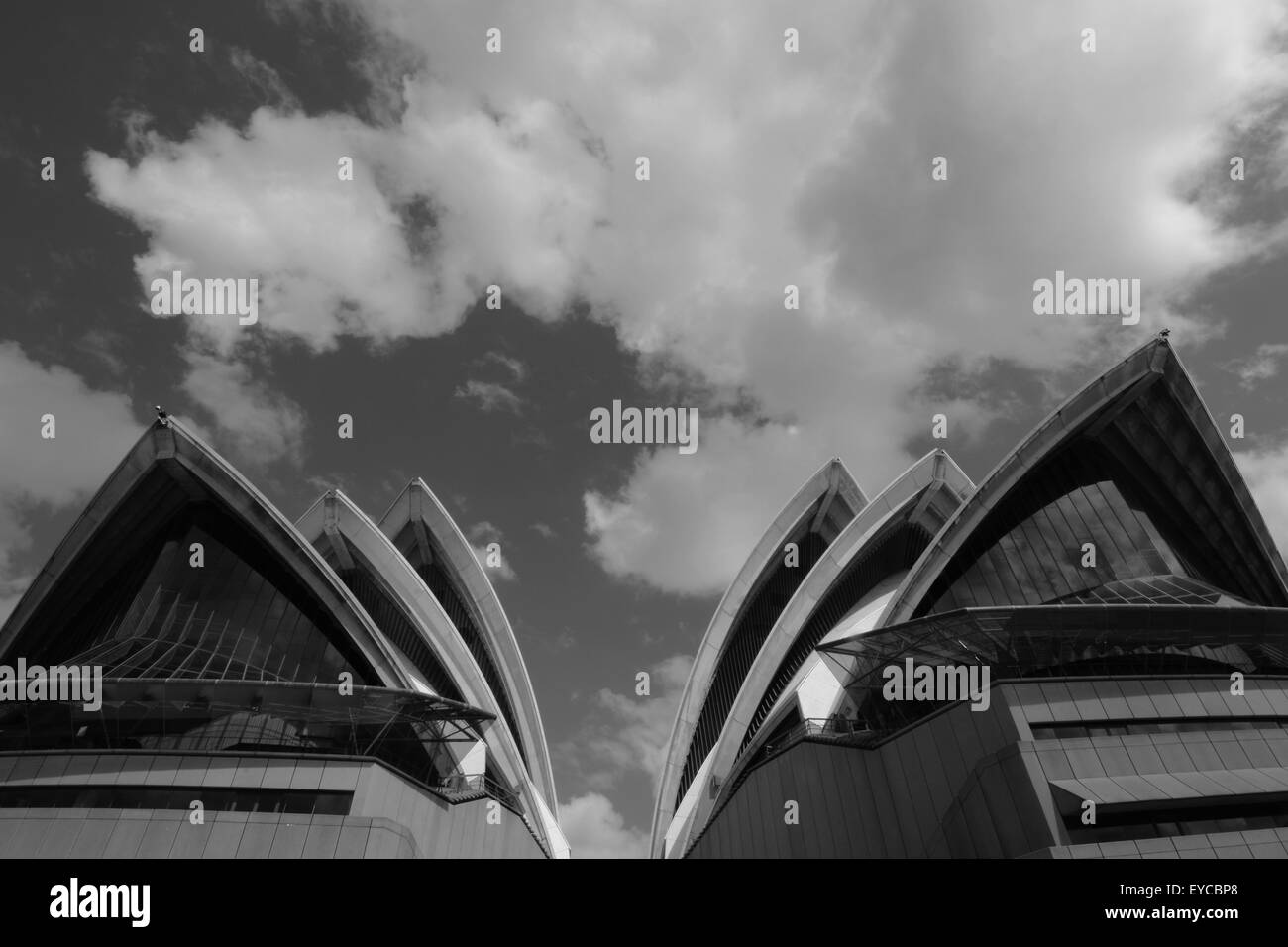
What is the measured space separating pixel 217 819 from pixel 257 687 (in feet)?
11.2

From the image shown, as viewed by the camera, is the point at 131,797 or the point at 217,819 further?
the point at 131,797

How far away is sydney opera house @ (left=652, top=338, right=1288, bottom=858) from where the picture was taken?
16000 mm

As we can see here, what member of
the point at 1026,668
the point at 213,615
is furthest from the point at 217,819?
the point at 1026,668

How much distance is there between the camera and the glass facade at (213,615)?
23.3 meters

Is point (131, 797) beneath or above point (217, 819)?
above

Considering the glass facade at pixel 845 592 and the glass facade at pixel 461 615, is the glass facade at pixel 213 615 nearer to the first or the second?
the glass facade at pixel 461 615

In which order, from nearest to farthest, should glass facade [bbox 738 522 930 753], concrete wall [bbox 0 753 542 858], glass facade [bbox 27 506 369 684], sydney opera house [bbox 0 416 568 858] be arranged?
concrete wall [bbox 0 753 542 858]
sydney opera house [bbox 0 416 568 858]
glass facade [bbox 27 506 369 684]
glass facade [bbox 738 522 930 753]

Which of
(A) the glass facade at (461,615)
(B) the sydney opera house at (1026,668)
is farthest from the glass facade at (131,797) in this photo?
(A) the glass facade at (461,615)

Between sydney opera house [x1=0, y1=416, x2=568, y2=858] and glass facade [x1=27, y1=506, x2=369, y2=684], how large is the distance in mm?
68

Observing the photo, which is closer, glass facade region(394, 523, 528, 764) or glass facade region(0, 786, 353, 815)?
glass facade region(0, 786, 353, 815)

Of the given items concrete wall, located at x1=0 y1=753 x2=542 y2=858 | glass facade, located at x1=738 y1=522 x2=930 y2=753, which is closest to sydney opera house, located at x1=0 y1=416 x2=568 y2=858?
concrete wall, located at x1=0 y1=753 x2=542 y2=858

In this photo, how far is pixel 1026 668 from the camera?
19531mm

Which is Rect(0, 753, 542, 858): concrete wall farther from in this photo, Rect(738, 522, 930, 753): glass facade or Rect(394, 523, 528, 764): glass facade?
Rect(738, 522, 930, 753): glass facade

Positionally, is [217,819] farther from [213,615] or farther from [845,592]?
[845,592]
